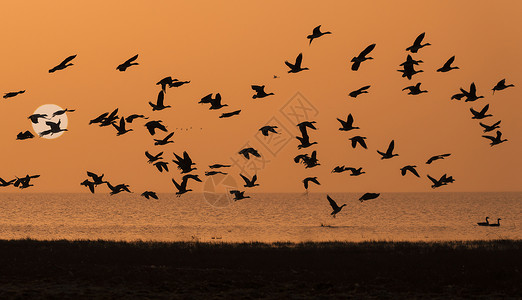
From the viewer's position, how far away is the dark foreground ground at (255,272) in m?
34.3

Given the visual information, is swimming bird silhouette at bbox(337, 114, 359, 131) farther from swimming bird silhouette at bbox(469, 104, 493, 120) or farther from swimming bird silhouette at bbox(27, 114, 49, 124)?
swimming bird silhouette at bbox(27, 114, 49, 124)

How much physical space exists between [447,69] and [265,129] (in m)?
8.80

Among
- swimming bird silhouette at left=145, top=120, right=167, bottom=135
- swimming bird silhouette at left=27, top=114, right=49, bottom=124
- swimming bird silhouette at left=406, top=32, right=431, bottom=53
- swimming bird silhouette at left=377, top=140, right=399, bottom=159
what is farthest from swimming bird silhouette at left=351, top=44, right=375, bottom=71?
swimming bird silhouette at left=27, top=114, right=49, bottom=124

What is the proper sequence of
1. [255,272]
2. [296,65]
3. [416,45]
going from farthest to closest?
[255,272] → [296,65] → [416,45]

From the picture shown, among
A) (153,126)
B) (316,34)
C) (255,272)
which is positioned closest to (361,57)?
(316,34)

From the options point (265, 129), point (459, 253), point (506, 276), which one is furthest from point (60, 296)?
point (459, 253)

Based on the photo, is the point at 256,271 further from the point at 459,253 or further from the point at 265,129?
the point at 459,253

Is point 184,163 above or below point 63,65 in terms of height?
below

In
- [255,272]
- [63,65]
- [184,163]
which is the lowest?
[255,272]

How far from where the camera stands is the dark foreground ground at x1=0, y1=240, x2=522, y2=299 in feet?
112

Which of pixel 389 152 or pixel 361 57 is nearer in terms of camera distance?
pixel 361 57

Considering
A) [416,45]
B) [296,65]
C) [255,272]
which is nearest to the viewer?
[416,45]

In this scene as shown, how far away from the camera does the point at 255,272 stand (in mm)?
42000

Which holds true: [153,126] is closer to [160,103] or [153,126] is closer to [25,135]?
[160,103]
